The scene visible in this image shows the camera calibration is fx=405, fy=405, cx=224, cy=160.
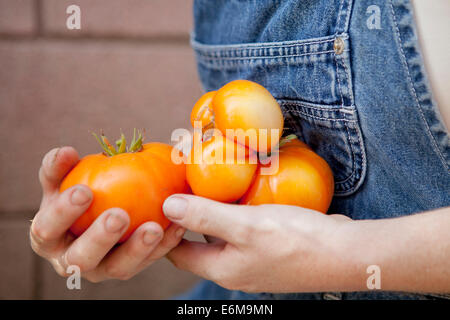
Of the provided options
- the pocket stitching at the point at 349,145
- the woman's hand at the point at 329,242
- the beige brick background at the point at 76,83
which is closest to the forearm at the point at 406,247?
the woman's hand at the point at 329,242

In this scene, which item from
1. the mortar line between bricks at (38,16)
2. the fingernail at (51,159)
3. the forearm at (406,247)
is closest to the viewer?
the forearm at (406,247)

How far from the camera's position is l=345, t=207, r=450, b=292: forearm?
20.0 inches

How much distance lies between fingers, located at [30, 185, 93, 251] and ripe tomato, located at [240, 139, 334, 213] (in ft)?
0.71

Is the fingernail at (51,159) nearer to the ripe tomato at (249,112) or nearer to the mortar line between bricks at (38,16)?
the ripe tomato at (249,112)

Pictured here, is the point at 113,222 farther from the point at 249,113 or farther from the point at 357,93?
the point at 357,93

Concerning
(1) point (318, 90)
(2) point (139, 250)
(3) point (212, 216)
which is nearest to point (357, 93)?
(1) point (318, 90)

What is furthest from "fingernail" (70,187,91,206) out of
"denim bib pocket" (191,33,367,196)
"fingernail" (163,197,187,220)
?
"denim bib pocket" (191,33,367,196)

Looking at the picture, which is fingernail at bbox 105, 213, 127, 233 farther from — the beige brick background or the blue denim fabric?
the beige brick background

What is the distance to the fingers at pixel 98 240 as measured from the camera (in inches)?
20.1

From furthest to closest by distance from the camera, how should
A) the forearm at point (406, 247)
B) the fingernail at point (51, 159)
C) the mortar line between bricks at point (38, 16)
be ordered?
the mortar line between bricks at point (38, 16) → the fingernail at point (51, 159) → the forearm at point (406, 247)

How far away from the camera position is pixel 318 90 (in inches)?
24.3

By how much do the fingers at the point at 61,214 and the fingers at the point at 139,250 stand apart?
76mm

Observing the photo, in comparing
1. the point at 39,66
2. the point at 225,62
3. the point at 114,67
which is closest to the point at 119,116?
the point at 114,67

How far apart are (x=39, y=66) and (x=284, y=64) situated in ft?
3.62
